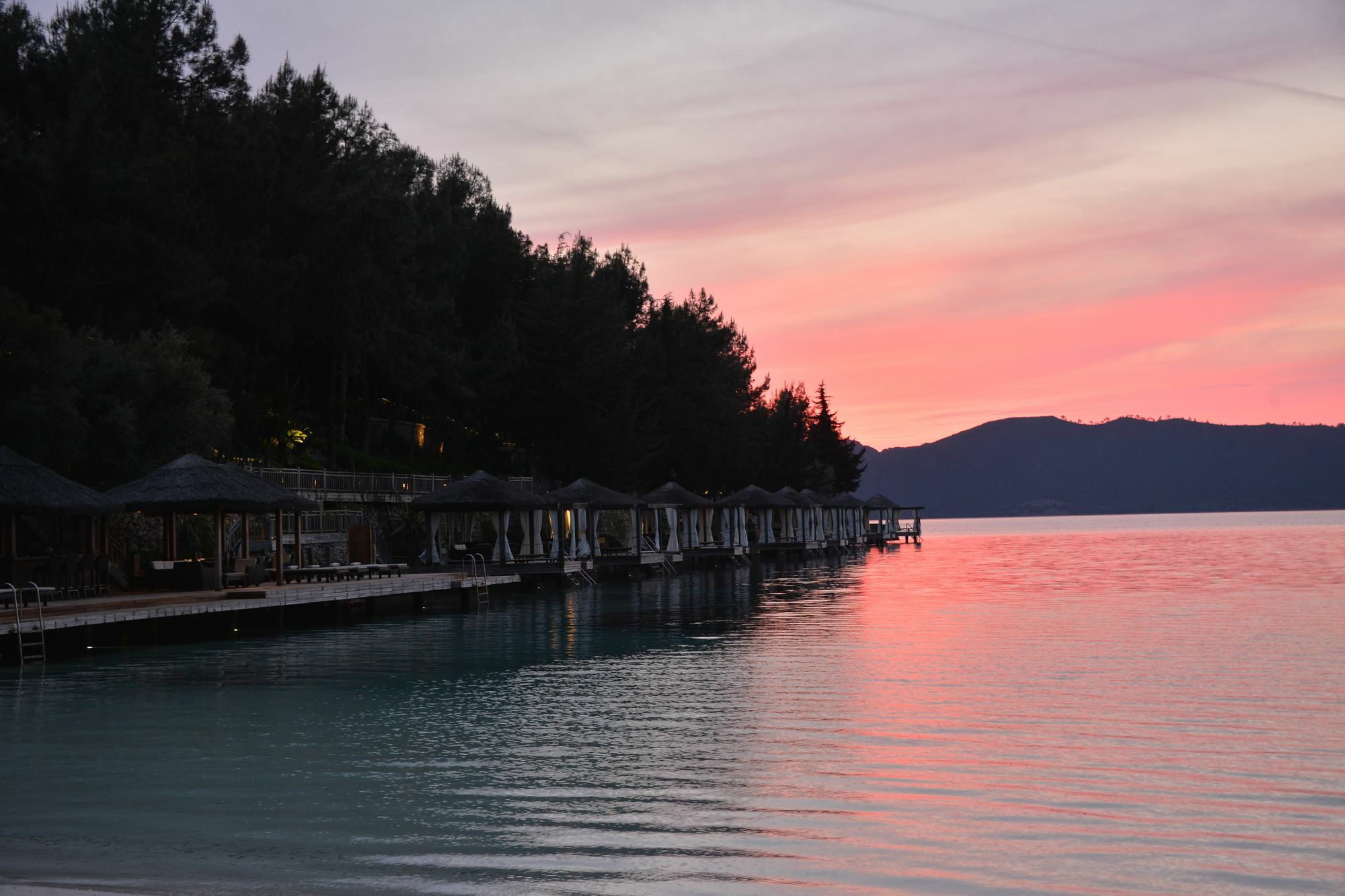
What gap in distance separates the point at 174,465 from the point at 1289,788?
25.7 metres

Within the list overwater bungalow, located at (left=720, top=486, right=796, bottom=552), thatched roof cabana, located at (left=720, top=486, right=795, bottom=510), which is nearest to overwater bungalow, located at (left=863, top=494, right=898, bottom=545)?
overwater bungalow, located at (left=720, top=486, right=796, bottom=552)

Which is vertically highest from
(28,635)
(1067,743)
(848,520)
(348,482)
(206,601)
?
(348,482)

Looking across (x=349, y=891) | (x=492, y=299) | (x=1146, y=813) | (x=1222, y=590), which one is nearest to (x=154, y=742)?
(x=349, y=891)

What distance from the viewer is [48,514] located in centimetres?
2702

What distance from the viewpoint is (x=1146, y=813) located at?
10.7m

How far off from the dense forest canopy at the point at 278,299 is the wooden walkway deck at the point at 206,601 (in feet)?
25.3

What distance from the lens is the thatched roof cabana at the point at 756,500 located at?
2726 inches

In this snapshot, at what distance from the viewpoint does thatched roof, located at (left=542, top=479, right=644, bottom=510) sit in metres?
49.0

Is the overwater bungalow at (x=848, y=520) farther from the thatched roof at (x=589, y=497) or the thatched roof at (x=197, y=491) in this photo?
the thatched roof at (x=197, y=491)

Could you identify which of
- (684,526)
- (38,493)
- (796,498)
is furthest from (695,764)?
(796,498)

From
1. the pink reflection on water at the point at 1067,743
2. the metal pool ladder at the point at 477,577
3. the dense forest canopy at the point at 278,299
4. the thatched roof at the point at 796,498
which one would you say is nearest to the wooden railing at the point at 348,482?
the dense forest canopy at the point at 278,299

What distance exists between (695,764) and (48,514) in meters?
19.6

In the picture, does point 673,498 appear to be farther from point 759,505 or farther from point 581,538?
point 759,505

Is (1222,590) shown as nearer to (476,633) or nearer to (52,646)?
(476,633)
